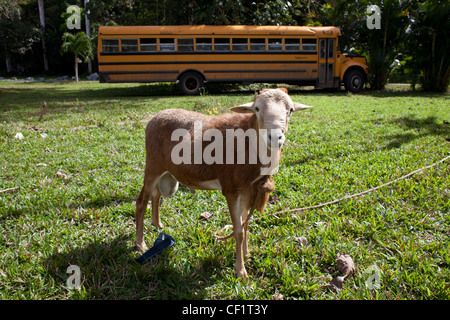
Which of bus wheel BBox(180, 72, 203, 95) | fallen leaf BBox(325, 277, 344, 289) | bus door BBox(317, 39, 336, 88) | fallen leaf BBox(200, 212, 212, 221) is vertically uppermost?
bus door BBox(317, 39, 336, 88)

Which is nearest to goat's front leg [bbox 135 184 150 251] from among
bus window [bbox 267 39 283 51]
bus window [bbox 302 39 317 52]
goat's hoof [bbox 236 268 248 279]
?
goat's hoof [bbox 236 268 248 279]

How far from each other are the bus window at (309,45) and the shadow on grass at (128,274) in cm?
1274

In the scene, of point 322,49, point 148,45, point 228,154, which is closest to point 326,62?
point 322,49

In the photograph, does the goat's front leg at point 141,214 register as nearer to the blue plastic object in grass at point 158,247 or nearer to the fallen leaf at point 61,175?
the blue plastic object in grass at point 158,247

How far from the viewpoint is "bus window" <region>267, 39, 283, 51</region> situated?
43.0ft

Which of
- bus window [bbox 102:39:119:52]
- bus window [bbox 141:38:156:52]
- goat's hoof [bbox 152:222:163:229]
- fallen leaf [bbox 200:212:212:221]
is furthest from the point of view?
bus window [bbox 141:38:156:52]

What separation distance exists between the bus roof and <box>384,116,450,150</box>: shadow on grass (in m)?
7.51

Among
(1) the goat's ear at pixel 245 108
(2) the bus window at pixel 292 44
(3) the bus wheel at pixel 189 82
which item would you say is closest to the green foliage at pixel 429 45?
(2) the bus window at pixel 292 44

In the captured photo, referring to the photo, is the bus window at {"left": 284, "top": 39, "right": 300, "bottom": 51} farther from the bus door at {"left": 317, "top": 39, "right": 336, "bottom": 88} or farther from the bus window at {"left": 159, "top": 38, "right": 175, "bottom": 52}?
the bus window at {"left": 159, "top": 38, "right": 175, "bottom": 52}

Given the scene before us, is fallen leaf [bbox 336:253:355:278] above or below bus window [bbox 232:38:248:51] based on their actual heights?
below

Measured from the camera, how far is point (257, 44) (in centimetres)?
1303

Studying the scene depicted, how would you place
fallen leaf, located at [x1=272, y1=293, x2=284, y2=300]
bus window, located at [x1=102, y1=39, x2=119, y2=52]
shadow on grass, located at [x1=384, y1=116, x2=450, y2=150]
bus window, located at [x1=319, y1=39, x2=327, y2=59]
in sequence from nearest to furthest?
fallen leaf, located at [x1=272, y1=293, x2=284, y2=300] → shadow on grass, located at [x1=384, y1=116, x2=450, y2=150] → bus window, located at [x1=102, y1=39, x2=119, y2=52] → bus window, located at [x1=319, y1=39, x2=327, y2=59]

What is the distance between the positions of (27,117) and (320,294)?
8.06 meters

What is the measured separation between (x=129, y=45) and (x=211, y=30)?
3.45 meters
